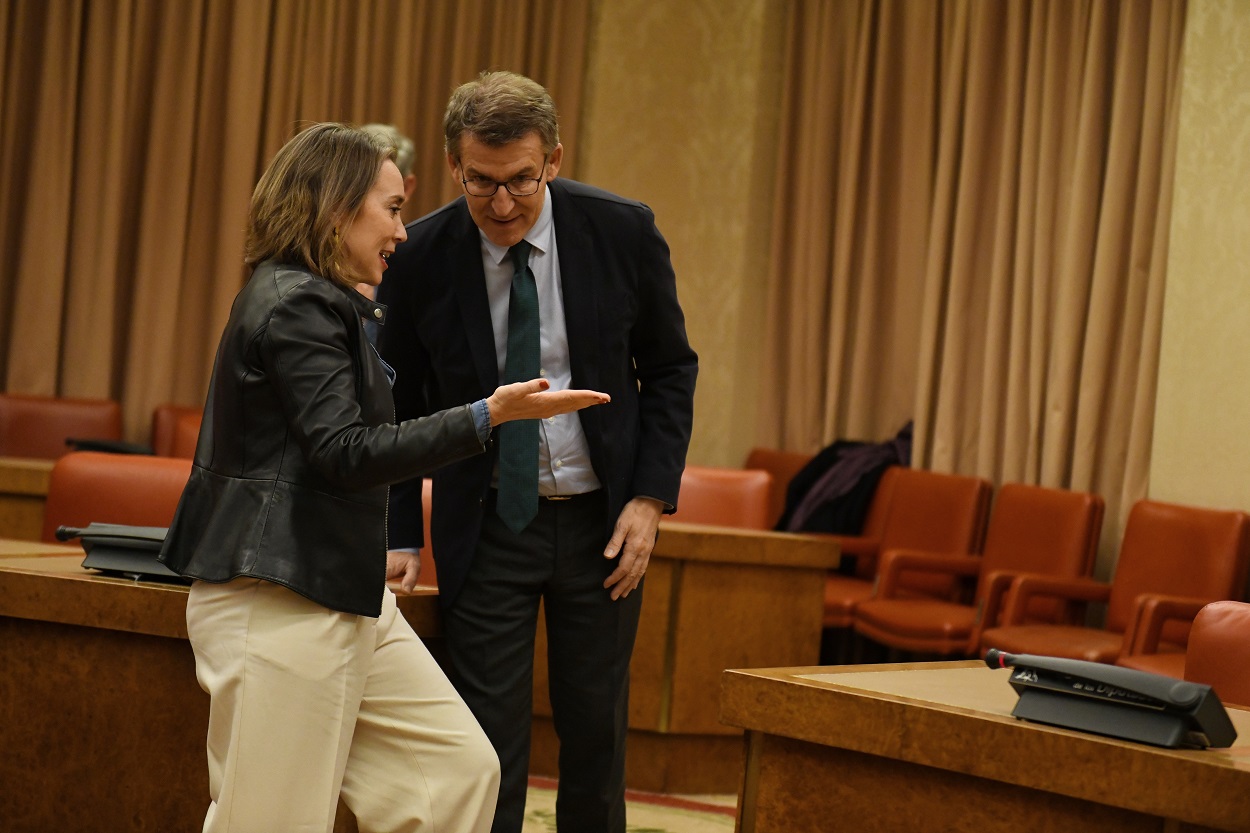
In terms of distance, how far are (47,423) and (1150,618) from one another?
4408 millimetres

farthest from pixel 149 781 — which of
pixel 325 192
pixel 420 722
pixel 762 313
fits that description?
pixel 762 313

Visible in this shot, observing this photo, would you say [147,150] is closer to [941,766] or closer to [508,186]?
[508,186]

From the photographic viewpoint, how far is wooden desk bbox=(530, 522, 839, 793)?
4.14 metres

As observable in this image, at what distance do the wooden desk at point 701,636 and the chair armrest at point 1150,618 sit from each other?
0.93 metres

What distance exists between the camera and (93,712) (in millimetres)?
2701

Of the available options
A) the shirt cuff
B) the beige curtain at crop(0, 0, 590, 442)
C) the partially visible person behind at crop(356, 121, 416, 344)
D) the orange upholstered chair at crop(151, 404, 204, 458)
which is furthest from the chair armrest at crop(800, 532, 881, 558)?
the shirt cuff

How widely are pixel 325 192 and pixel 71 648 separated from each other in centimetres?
111

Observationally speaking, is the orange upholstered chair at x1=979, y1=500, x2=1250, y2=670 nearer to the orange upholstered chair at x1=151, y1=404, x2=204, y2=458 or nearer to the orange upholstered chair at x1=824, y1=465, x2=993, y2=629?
the orange upholstered chair at x1=824, y1=465, x2=993, y2=629

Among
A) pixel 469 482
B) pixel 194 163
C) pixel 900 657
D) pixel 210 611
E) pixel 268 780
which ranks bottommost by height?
pixel 900 657

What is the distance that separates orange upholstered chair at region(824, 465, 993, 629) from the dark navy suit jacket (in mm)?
2806

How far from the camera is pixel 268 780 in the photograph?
2068 millimetres

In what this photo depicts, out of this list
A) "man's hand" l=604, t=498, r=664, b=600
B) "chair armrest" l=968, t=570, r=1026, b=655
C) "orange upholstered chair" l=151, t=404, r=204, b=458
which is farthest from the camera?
"orange upholstered chair" l=151, t=404, r=204, b=458

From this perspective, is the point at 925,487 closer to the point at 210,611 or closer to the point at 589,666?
the point at 589,666

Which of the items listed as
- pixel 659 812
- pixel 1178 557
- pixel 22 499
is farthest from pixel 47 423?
pixel 1178 557
